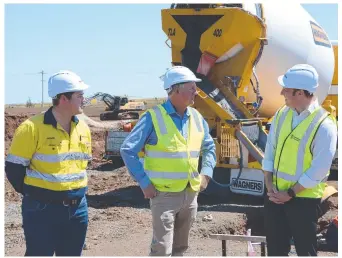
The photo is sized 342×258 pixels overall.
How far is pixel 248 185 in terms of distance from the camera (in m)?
9.41

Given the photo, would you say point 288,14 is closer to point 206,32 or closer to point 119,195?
point 206,32

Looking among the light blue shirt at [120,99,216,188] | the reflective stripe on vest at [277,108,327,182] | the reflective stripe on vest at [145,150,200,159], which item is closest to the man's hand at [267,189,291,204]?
the reflective stripe on vest at [277,108,327,182]

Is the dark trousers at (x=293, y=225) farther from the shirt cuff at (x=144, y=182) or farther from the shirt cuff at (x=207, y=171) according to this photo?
the shirt cuff at (x=144, y=182)

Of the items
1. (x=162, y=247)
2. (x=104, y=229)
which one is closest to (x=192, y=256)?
(x=104, y=229)

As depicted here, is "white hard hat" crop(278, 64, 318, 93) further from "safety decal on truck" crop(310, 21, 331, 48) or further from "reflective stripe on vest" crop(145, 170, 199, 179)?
"safety decal on truck" crop(310, 21, 331, 48)

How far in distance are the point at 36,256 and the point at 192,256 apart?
8.95 ft

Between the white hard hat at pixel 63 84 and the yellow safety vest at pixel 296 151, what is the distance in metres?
1.56

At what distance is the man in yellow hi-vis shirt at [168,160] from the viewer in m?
4.71

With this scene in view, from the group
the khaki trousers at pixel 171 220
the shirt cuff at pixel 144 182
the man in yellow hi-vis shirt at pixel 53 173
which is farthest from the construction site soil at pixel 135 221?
the man in yellow hi-vis shirt at pixel 53 173

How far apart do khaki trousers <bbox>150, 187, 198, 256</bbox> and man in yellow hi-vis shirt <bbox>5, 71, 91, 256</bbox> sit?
0.58m

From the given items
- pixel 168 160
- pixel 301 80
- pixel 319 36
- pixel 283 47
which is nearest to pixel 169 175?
pixel 168 160

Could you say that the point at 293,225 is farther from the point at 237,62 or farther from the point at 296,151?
the point at 237,62

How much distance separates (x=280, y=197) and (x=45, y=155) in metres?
1.77

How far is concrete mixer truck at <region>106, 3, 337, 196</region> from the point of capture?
30.8 feet
